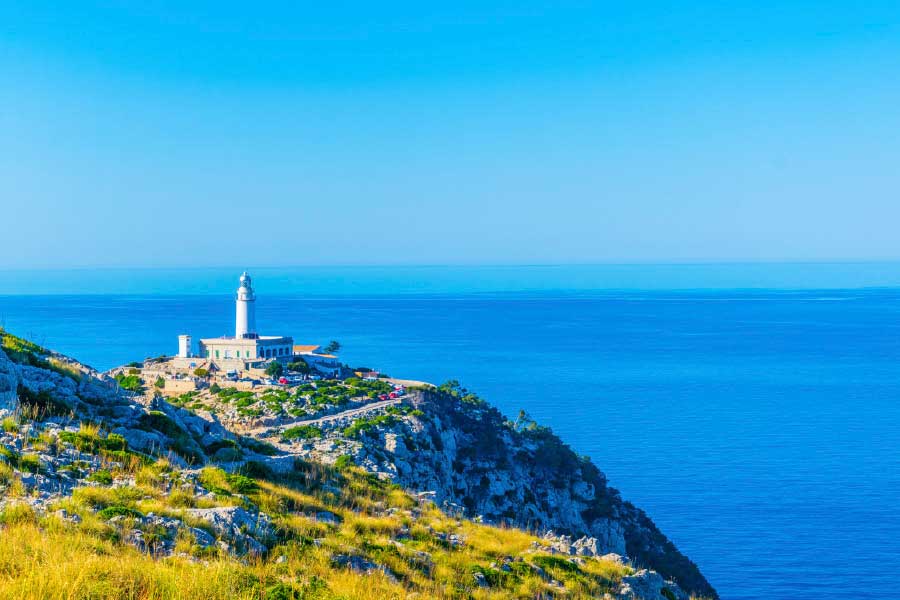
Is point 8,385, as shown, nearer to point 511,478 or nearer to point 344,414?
point 344,414

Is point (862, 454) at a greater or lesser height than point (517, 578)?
lesser

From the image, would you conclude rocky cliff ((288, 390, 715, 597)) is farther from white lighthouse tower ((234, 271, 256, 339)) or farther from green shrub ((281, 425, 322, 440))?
white lighthouse tower ((234, 271, 256, 339))

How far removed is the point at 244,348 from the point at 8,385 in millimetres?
48416

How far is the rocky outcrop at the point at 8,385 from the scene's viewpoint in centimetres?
1658

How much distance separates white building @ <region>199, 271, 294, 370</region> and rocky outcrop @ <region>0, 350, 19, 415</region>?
1754 inches

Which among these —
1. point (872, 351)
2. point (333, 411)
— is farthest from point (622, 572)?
point (872, 351)

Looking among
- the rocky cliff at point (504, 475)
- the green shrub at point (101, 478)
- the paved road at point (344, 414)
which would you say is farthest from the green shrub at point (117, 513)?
the paved road at point (344, 414)

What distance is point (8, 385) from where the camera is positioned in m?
17.3

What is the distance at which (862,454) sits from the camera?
227 feet

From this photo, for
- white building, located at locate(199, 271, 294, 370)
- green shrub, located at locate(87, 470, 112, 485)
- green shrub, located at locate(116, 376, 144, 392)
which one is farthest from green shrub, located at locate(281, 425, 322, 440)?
white building, located at locate(199, 271, 294, 370)

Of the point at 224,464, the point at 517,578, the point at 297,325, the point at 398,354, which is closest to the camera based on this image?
the point at 517,578

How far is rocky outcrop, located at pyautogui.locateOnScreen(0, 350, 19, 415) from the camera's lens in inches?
653

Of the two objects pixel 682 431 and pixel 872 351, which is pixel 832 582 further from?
pixel 872 351

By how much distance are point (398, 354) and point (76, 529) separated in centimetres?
12760
